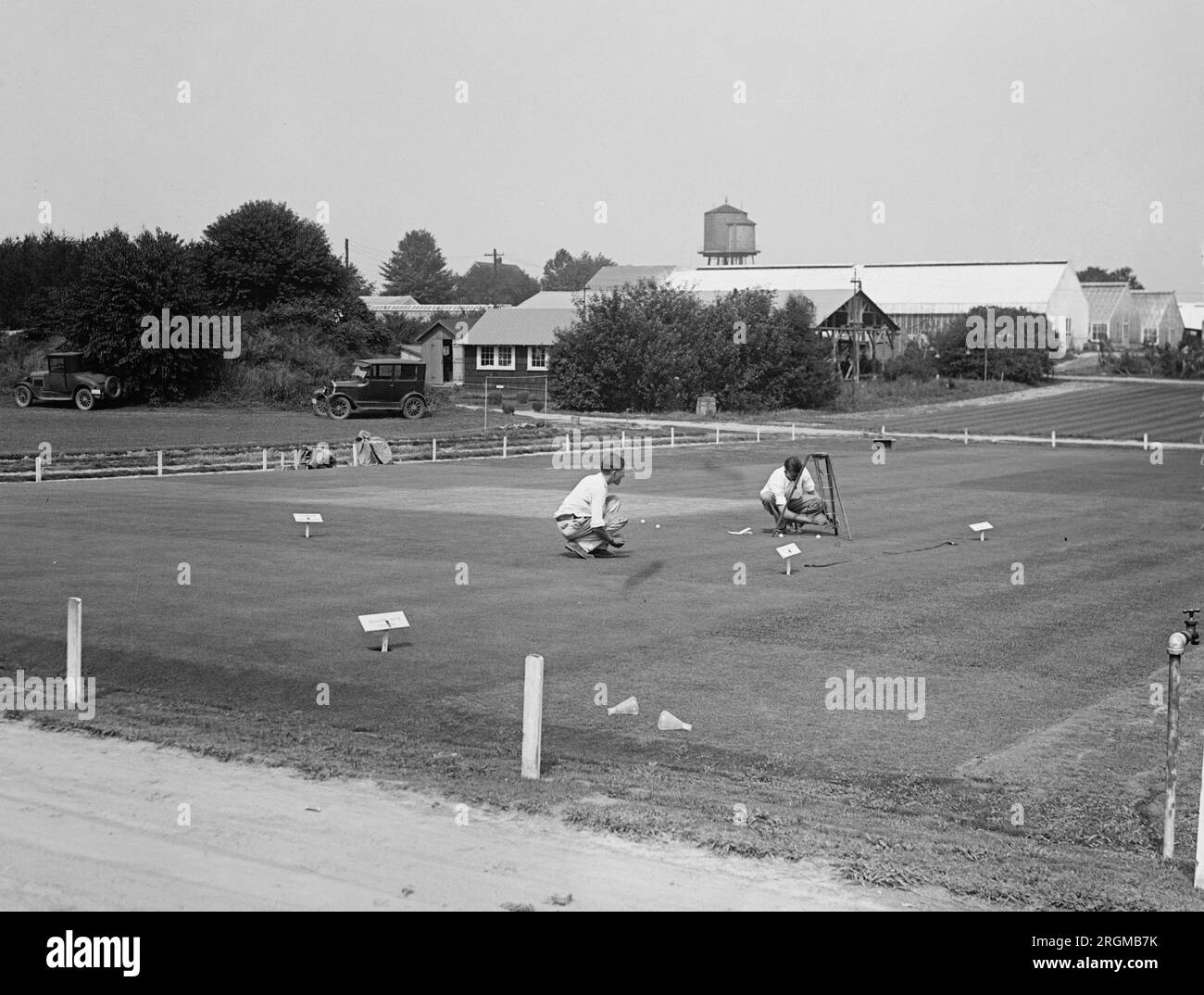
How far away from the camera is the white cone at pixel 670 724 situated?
41.6ft

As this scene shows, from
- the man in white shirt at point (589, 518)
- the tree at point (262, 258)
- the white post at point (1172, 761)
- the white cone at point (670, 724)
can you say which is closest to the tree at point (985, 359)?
the tree at point (262, 258)

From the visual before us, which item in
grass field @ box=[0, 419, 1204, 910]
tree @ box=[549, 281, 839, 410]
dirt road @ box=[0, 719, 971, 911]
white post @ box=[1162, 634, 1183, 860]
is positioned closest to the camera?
dirt road @ box=[0, 719, 971, 911]

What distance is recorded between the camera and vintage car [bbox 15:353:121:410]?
63.0m

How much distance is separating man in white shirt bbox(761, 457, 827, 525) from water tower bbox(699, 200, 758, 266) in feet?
→ 428

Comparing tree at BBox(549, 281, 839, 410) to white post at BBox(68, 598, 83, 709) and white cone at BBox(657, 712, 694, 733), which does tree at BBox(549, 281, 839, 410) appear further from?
white cone at BBox(657, 712, 694, 733)

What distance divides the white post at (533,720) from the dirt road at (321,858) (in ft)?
3.08

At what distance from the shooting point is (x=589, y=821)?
10078 millimetres

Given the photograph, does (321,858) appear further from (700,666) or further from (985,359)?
(985,359)

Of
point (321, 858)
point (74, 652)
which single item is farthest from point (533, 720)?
point (74, 652)

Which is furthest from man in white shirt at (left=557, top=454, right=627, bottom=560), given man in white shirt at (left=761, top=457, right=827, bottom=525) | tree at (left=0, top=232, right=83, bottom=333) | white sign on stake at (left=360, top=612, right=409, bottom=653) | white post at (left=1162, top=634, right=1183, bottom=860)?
tree at (left=0, top=232, right=83, bottom=333)

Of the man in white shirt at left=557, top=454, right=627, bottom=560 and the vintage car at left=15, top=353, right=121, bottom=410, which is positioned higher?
the vintage car at left=15, top=353, right=121, bottom=410
